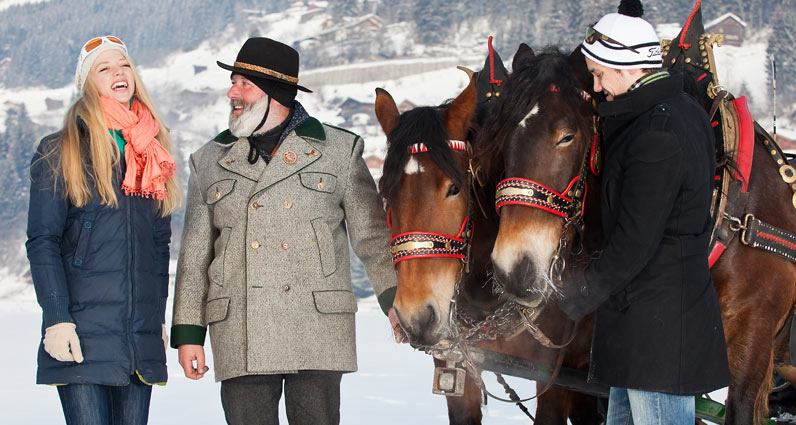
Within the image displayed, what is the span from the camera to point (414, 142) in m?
2.71

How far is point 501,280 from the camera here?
2.37 metres

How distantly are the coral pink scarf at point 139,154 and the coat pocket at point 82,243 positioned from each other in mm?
168

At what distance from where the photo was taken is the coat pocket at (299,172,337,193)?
2.88 meters

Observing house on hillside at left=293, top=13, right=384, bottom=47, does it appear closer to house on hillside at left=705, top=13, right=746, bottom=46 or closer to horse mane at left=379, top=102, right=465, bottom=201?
house on hillside at left=705, top=13, right=746, bottom=46

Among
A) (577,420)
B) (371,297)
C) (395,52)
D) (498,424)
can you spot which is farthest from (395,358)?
(395,52)

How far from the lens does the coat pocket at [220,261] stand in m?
2.85

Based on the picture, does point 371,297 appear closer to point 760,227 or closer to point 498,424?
point 498,424

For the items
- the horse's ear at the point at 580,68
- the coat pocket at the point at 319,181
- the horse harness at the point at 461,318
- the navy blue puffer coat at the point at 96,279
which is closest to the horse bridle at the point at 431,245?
the horse harness at the point at 461,318

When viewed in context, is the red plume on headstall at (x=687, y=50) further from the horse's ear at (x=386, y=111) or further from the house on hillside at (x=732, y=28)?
the house on hillside at (x=732, y=28)

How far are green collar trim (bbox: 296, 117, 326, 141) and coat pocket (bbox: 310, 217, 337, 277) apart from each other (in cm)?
33

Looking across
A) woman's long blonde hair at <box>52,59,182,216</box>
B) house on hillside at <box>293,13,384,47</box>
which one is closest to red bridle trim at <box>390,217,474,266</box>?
woman's long blonde hair at <box>52,59,182,216</box>

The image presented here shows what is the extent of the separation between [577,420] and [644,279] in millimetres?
1830

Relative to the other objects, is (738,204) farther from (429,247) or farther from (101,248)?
(101,248)

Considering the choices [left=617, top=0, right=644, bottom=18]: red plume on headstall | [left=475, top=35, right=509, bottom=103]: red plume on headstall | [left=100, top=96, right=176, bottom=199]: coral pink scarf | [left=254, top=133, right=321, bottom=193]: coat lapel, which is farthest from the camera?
[left=475, top=35, right=509, bottom=103]: red plume on headstall
